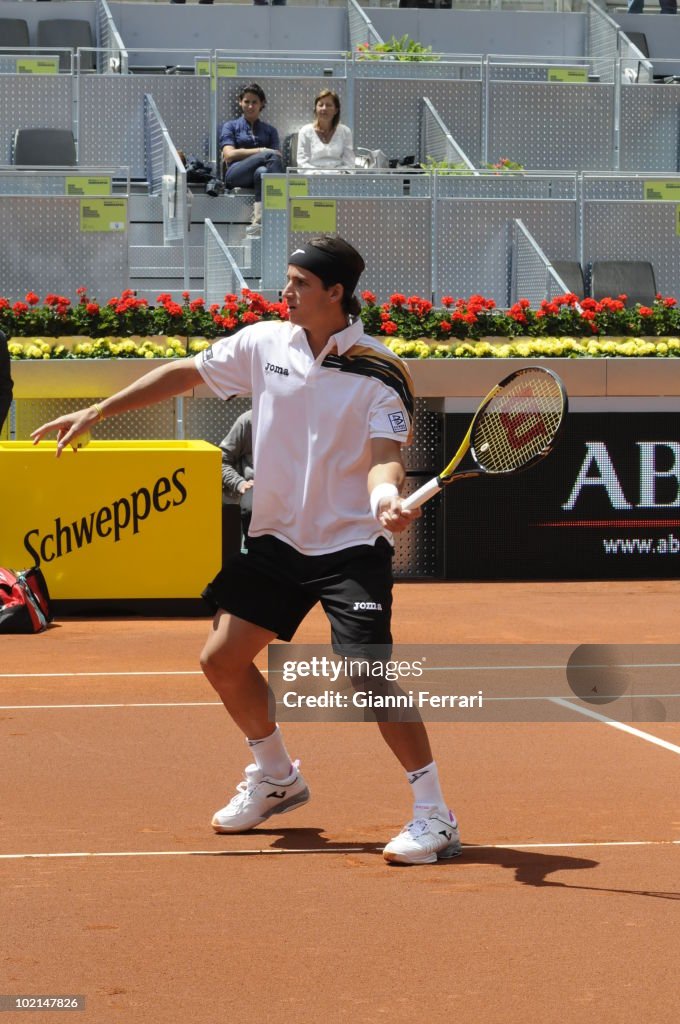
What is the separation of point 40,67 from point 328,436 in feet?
51.4

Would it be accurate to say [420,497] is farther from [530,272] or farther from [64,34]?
[64,34]

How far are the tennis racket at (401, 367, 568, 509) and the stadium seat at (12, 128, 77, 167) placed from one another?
44.4 ft

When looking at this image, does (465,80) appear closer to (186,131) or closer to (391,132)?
(391,132)

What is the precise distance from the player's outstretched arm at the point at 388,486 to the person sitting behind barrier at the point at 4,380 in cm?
602

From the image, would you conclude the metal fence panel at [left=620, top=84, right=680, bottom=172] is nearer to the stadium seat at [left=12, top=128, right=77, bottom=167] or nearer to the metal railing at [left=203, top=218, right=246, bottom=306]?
the metal railing at [left=203, top=218, right=246, bottom=306]

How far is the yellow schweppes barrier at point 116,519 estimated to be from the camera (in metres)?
11.0

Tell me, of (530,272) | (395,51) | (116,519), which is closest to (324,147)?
(530,272)

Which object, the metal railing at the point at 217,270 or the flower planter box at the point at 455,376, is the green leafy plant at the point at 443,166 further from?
the flower planter box at the point at 455,376

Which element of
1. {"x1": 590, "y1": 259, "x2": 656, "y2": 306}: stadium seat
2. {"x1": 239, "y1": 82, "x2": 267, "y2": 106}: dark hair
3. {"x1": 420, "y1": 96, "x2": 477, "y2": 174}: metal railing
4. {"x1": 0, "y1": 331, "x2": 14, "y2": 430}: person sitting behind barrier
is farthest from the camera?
{"x1": 420, "y1": 96, "x2": 477, "y2": 174}: metal railing

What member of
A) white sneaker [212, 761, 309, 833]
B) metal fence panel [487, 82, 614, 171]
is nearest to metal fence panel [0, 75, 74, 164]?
metal fence panel [487, 82, 614, 171]

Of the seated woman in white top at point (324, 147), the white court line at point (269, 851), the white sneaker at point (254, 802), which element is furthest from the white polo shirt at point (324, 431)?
the seated woman in white top at point (324, 147)

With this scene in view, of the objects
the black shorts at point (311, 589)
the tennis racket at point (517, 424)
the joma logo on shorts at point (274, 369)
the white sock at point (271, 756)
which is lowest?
the white sock at point (271, 756)

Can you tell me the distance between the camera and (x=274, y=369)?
16.4 feet

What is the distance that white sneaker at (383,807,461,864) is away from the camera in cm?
488
